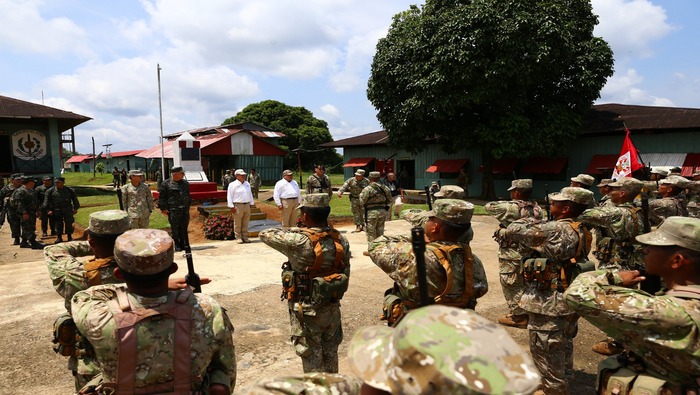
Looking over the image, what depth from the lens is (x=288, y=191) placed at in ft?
36.7

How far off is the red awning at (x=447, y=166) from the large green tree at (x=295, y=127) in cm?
2102

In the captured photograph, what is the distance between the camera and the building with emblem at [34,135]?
22.8m

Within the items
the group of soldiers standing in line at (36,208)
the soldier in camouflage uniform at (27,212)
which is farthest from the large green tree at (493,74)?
the soldier in camouflage uniform at (27,212)

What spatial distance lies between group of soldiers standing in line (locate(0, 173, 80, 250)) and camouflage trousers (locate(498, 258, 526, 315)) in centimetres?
1058

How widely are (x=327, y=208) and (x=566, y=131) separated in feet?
60.4

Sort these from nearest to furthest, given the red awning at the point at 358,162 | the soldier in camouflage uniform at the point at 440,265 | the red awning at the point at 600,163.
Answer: the soldier in camouflage uniform at the point at 440,265 < the red awning at the point at 600,163 < the red awning at the point at 358,162

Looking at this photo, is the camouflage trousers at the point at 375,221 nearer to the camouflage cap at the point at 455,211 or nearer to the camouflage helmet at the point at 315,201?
the camouflage helmet at the point at 315,201

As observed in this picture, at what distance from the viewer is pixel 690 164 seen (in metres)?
17.5

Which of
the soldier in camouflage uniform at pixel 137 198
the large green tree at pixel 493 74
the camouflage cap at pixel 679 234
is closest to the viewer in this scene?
the camouflage cap at pixel 679 234

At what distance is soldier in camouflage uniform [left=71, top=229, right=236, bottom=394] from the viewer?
6.67ft

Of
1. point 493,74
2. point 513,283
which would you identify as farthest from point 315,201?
point 493,74

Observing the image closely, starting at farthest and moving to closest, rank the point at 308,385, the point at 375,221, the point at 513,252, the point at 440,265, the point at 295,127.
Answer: the point at 295,127 < the point at 375,221 < the point at 513,252 < the point at 440,265 < the point at 308,385

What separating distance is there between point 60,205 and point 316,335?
10112 millimetres

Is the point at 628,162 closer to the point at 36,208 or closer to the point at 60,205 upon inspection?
the point at 60,205
